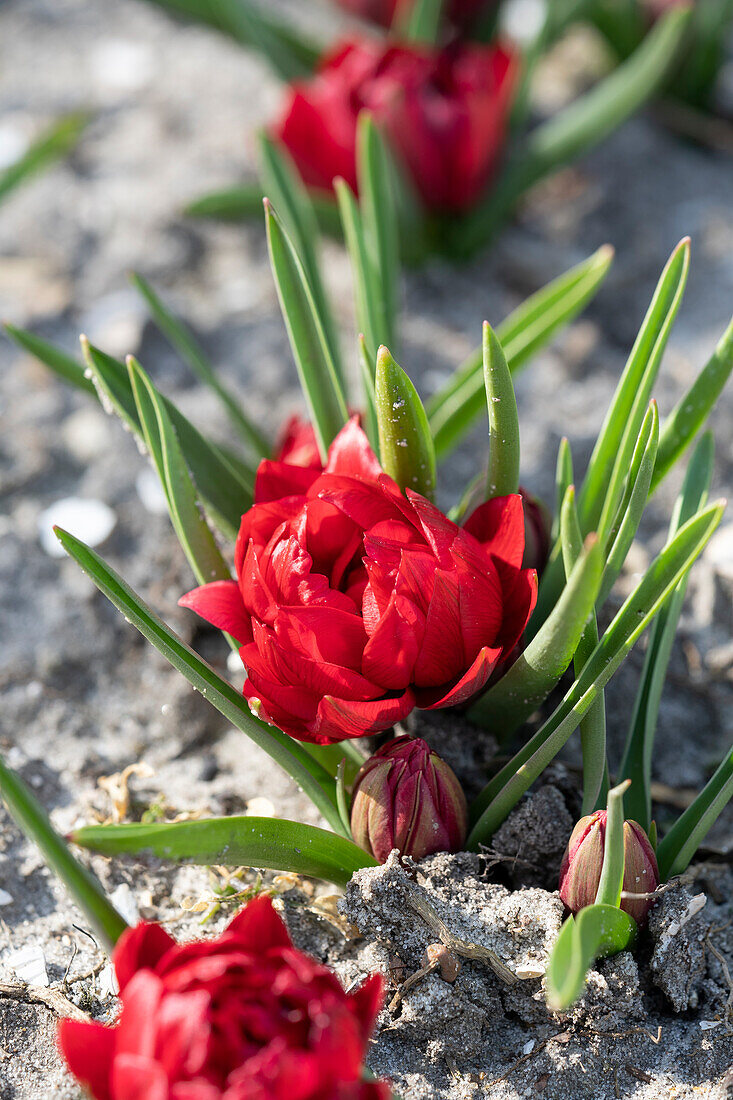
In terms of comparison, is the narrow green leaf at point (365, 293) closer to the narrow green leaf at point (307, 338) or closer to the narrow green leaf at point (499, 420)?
the narrow green leaf at point (307, 338)

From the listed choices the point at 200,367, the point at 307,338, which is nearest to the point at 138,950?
the point at 307,338

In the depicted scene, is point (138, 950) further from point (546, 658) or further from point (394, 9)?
point (394, 9)

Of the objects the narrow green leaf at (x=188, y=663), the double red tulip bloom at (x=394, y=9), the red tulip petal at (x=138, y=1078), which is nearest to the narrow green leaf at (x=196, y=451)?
the narrow green leaf at (x=188, y=663)

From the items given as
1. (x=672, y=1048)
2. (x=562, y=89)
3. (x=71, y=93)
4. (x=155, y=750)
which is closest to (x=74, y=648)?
(x=155, y=750)

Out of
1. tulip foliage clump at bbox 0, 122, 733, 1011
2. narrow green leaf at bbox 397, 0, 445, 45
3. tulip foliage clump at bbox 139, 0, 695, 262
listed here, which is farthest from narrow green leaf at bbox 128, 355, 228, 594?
narrow green leaf at bbox 397, 0, 445, 45

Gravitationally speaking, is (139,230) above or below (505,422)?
below

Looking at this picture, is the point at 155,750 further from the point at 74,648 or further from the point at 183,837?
the point at 183,837
